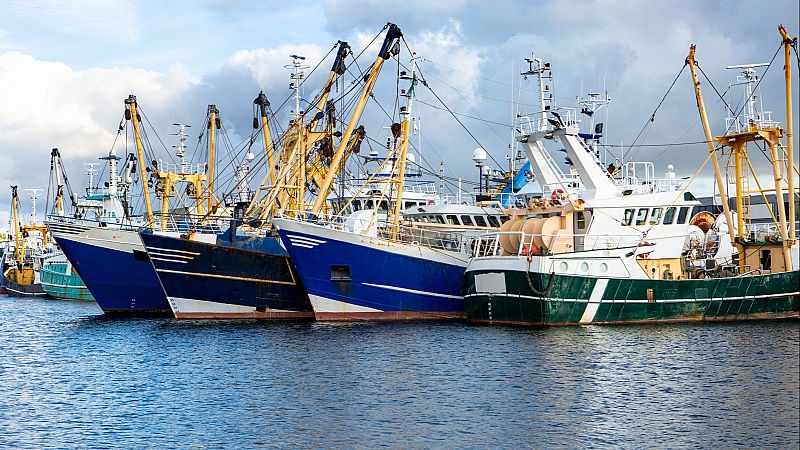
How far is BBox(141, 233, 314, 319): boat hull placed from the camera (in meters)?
38.4

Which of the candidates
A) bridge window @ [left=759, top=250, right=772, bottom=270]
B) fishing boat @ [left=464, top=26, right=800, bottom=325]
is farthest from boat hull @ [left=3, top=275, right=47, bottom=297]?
bridge window @ [left=759, top=250, right=772, bottom=270]

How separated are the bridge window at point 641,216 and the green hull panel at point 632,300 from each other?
11.9 feet

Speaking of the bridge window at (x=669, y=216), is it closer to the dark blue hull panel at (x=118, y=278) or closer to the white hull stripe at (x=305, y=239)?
the white hull stripe at (x=305, y=239)

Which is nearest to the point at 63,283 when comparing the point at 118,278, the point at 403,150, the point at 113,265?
the point at 118,278

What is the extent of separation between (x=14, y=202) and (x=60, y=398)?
240ft

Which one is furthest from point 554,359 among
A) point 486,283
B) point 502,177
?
point 502,177

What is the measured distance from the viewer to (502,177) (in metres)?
57.2

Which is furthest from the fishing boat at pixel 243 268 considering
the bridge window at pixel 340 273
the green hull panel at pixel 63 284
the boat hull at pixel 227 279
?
the green hull panel at pixel 63 284

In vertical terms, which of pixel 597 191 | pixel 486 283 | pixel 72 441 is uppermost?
pixel 597 191

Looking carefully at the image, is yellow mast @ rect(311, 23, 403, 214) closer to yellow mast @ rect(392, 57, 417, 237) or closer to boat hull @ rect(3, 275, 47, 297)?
yellow mast @ rect(392, 57, 417, 237)

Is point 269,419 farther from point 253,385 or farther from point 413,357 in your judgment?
point 413,357

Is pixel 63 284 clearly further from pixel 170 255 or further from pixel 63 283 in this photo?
pixel 170 255

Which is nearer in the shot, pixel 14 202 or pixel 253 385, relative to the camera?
pixel 253 385

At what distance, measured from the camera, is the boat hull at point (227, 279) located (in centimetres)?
3838
